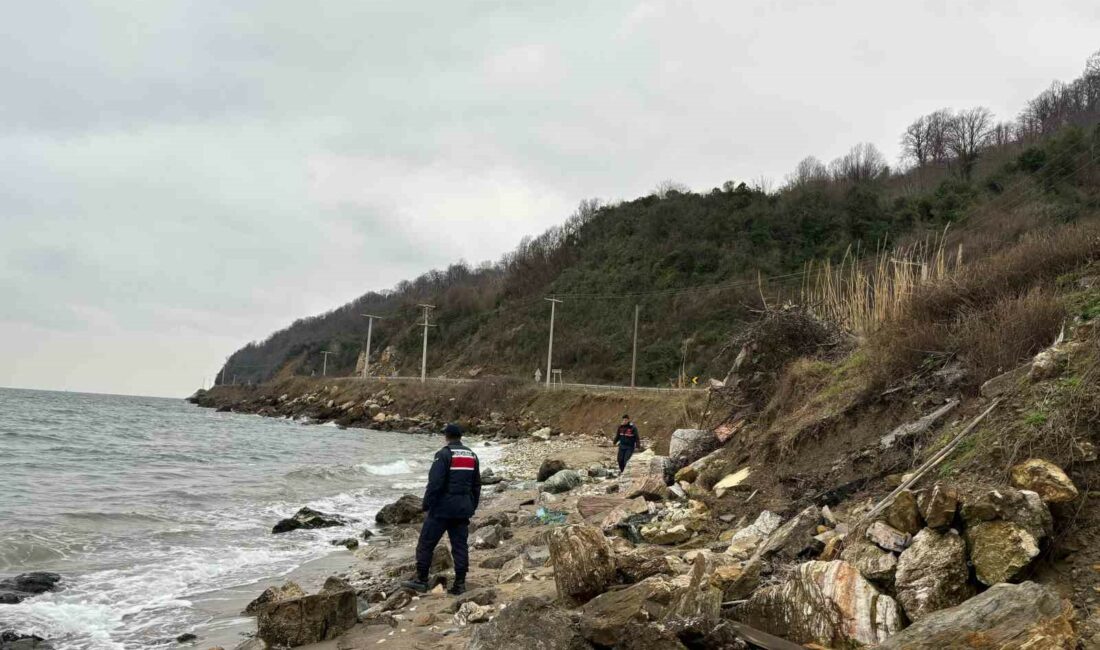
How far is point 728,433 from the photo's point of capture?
395 inches

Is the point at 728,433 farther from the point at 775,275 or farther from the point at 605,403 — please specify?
the point at 775,275

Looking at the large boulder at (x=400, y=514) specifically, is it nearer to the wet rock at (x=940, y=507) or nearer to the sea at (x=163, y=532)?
the sea at (x=163, y=532)

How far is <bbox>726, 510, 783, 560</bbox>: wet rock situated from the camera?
18.3 feet

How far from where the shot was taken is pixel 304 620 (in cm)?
574

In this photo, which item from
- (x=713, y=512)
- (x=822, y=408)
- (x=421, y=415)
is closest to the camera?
(x=713, y=512)

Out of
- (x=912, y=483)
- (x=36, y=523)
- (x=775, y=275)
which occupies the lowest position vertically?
(x=36, y=523)

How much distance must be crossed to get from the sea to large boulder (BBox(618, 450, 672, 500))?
13.8 feet

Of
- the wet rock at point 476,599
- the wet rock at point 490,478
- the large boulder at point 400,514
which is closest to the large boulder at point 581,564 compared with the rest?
Result: the wet rock at point 476,599

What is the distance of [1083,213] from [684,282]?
28.8m

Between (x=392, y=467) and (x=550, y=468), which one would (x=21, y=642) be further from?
(x=392, y=467)

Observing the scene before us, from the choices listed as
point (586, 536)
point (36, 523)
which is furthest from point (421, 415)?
point (586, 536)

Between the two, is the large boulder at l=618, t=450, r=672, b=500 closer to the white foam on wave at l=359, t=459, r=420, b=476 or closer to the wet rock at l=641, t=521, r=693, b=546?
the wet rock at l=641, t=521, r=693, b=546

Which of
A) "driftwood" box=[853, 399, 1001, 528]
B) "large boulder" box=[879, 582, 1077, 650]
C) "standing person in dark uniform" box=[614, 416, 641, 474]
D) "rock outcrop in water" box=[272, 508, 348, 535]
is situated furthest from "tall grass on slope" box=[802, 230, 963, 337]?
"rock outcrop in water" box=[272, 508, 348, 535]

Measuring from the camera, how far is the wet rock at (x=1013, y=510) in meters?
Answer: 3.70
